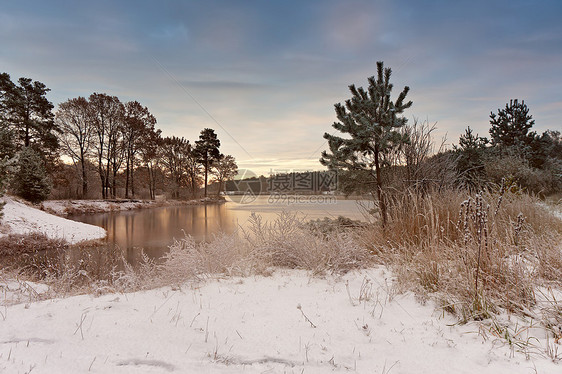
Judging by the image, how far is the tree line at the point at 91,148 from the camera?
1998cm

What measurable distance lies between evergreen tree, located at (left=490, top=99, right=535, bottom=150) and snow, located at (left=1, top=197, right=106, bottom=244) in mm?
33365

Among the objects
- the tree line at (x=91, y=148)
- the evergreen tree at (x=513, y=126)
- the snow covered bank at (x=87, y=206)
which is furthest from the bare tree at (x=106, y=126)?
the evergreen tree at (x=513, y=126)

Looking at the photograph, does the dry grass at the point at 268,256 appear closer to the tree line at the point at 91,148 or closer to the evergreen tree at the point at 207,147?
the tree line at the point at 91,148

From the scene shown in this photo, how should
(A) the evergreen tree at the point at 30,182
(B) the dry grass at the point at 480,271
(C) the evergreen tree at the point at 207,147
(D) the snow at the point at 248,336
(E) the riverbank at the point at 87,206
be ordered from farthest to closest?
(C) the evergreen tree at the point at 207,147, (E) the riverbank at the point at 87,206, (A) the evergreen tree at the point at 30,182, (B) the dry grass at the point at 480,271, (D) the snow at the point at 248,336

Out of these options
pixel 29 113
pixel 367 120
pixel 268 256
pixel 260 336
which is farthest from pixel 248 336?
pixel 29 113

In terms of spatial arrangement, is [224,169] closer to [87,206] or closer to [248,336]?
[87,206]

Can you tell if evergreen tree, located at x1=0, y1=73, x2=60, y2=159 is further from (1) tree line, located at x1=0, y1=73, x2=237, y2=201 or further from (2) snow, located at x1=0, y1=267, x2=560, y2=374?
(2) snow, located at x1=0, y1=267, x2=560, y2=374

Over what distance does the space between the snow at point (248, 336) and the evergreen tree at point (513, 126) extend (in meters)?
32.0

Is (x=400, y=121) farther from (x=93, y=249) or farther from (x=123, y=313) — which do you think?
(x=93, y=249)

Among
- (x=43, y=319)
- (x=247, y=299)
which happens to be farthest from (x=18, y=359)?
(x=247, y=299)

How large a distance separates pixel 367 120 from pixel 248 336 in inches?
209

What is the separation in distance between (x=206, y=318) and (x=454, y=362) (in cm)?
182

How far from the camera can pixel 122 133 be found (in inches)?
1171

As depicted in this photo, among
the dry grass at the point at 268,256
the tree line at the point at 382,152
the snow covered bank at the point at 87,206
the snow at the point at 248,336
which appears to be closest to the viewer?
the snow at the point at 248,336
